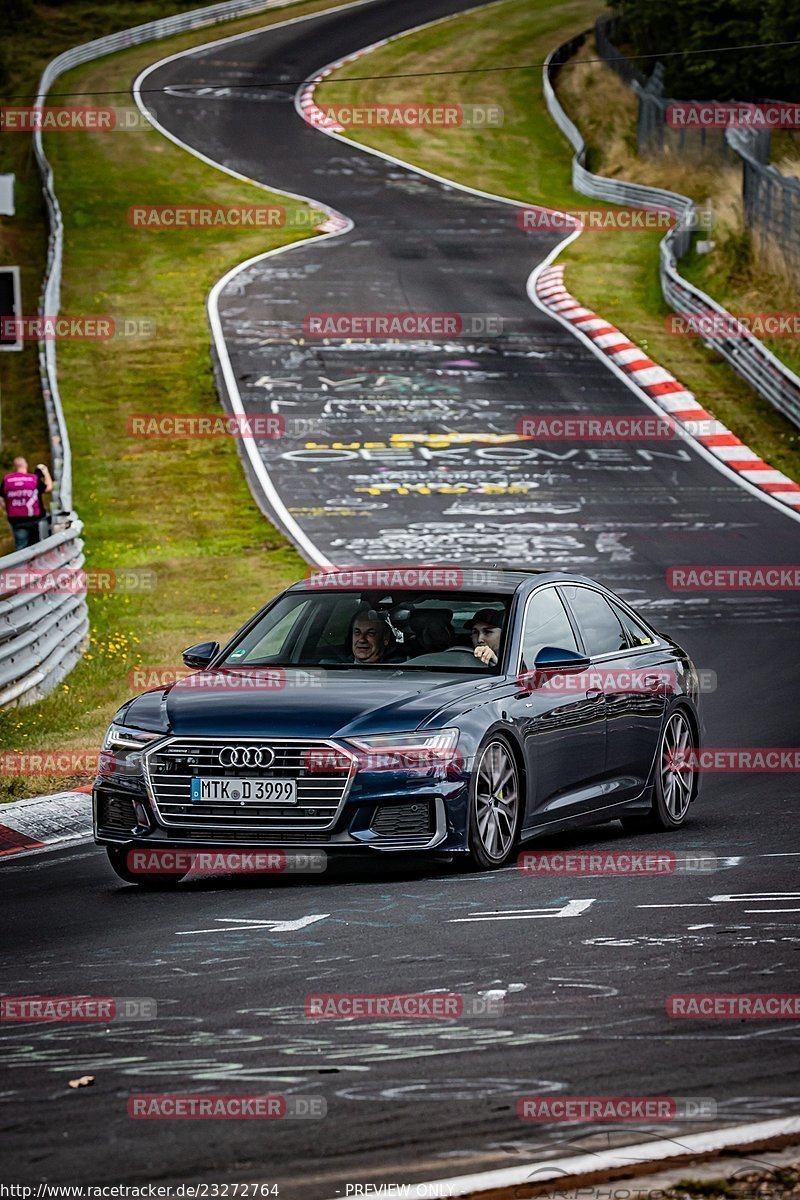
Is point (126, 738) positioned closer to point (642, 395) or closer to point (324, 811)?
point (324, 811)

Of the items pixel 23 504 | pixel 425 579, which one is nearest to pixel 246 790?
pixel 425 579

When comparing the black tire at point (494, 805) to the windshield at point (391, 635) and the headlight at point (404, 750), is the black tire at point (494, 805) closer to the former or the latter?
the headlight at point (404, 750)

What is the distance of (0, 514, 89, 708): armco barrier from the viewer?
15.2m

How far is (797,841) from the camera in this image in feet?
34.5

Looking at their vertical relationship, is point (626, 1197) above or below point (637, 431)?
above

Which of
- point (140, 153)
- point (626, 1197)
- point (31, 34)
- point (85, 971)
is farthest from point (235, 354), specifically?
point (31, 34)

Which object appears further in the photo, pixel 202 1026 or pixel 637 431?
pixel 637 431

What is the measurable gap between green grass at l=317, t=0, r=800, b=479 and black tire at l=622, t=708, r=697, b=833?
18.3 metres

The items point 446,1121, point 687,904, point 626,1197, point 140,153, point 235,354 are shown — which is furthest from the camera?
point 140,153

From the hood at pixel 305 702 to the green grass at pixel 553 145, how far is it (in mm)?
20378

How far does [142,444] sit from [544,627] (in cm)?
2333

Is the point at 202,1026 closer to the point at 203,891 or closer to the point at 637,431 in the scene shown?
the point at 203,891

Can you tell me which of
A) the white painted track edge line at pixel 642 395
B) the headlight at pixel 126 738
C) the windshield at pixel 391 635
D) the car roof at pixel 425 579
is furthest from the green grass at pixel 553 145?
the headlight at pixel 126 738

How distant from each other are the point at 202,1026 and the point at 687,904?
9.38ft
